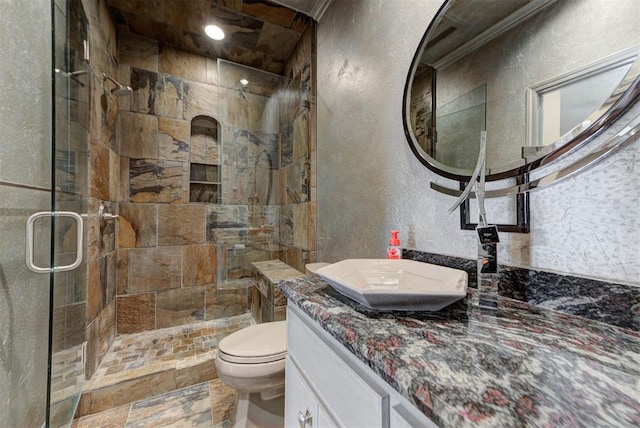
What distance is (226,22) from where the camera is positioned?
2010mm

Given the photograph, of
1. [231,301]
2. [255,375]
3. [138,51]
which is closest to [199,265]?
[231,301]

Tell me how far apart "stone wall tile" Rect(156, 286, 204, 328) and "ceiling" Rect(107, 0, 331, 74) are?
7.42 feet

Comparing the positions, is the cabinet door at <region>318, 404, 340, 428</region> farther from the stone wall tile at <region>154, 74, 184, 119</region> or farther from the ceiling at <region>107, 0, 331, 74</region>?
the stone wall tile at <region>154, 74, 184, 119</region>

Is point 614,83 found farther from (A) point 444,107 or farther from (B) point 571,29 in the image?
(A) point 444,107

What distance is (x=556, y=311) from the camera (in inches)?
25.1

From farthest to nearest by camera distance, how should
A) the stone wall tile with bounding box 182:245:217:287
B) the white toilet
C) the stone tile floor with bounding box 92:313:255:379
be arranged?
the stone wall tile with bounding box 182:245:217:287, the stone tile floor with bounding box 92:313:255:379, the white toilet

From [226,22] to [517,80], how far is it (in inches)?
84.5

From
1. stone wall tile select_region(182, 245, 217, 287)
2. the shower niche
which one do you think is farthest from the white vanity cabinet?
the shower niche

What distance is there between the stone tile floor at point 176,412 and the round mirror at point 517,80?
1759 millimetres

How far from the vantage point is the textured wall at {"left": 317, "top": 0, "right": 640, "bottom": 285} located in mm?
587

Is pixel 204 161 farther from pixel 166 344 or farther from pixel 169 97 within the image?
pixel 166 344

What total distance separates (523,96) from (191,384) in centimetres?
229

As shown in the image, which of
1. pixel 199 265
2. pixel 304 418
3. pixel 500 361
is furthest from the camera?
pixel 199 265

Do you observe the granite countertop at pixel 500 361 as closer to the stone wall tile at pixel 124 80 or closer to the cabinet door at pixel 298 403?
the cabinet door at pixel 298 403
